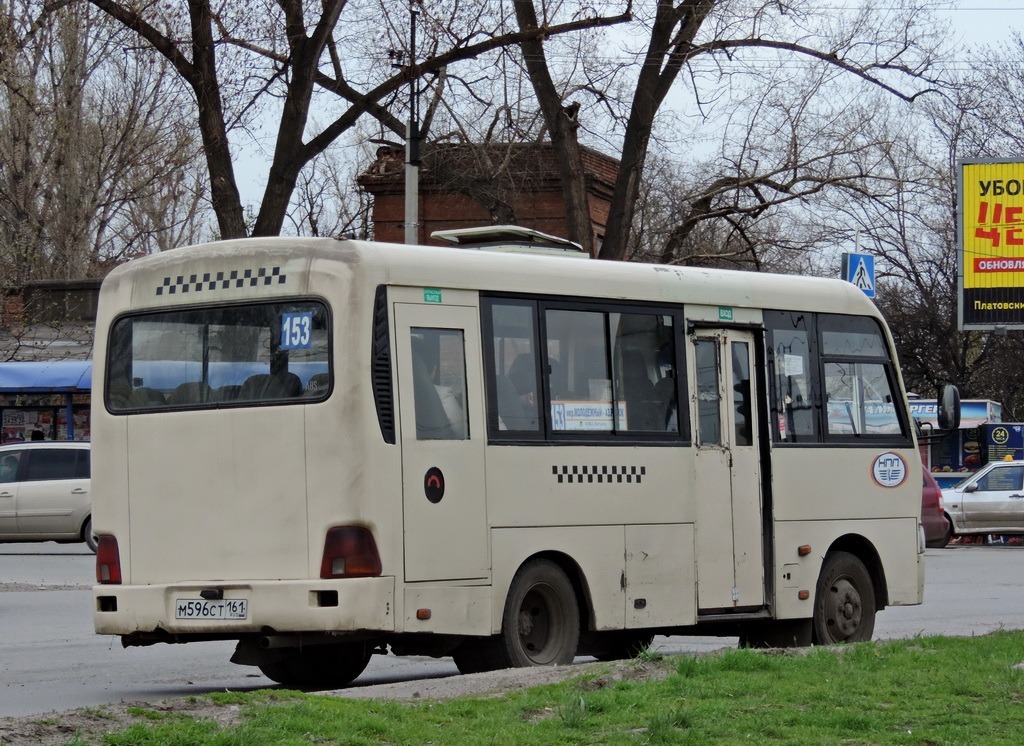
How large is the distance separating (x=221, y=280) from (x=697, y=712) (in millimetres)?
4147

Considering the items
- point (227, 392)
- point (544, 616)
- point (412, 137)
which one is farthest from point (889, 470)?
point (412, 137)

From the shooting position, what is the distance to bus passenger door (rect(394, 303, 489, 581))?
9.31 m

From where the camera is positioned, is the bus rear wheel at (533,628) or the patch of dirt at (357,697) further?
the bus rear wheel at (533,628)

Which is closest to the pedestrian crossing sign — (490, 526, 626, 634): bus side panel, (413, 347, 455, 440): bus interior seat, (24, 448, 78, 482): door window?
(24, 448, 78, 482): door window

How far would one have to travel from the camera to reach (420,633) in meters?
9.31

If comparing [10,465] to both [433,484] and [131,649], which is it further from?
[433,484]

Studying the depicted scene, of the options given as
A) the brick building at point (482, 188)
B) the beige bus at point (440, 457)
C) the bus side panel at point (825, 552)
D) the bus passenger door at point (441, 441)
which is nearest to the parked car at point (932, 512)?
the brick building at point (482, 188)

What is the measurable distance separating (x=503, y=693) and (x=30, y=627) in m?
8.22

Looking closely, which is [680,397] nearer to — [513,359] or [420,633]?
[513,359]

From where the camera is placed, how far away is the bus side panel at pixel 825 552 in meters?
11.8

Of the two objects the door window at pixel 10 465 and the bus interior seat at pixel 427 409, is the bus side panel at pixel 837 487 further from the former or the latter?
the door window at pixel 10 465

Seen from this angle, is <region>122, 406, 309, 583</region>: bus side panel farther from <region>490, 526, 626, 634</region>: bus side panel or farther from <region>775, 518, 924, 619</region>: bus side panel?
<region>775, 518, 924, 619</region>: bus side panel

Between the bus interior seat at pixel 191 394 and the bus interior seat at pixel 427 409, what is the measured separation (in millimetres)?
1229

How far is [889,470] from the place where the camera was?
503 inches
